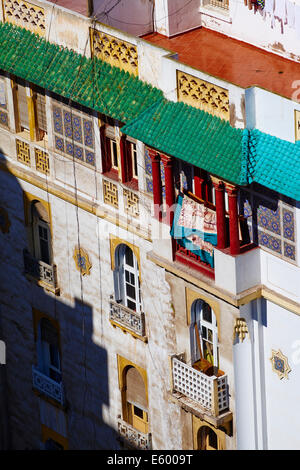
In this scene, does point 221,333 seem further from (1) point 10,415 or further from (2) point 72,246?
(1) point 10,415

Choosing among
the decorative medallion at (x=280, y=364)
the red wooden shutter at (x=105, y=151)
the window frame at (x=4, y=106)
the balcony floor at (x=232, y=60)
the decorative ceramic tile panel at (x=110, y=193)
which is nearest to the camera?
the balcony floor at (x=232, y=60)

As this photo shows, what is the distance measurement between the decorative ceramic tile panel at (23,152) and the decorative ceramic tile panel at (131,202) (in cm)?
478

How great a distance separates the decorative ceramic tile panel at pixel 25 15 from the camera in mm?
46344

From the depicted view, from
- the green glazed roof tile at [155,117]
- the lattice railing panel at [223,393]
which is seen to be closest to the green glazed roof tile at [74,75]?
the green glazed roof tile at [155,117]

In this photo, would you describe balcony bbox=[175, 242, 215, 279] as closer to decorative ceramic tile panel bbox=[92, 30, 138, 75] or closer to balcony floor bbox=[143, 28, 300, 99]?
balcony floor bbox=[143, 28, 300, 99]

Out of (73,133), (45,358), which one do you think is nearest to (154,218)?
(73,133)

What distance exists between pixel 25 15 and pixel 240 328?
11113 millimetres

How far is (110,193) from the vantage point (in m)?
46.8

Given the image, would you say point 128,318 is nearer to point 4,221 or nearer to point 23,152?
point 23,152

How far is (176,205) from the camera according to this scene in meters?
43.6

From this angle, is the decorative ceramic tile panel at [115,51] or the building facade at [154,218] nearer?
the building facade at [154,218]

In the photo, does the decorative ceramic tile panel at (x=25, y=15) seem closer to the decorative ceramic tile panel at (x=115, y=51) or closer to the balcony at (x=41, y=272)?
the decorative ceramic tile panel at (x=115, y=51)
